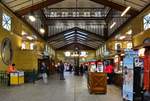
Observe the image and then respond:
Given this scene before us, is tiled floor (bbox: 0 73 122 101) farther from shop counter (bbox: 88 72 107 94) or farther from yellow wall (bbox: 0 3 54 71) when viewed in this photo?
yellow wall (bbox: 0 3 54 71)

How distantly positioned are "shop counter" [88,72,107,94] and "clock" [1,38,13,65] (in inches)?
331

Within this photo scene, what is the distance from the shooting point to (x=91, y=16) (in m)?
38.6

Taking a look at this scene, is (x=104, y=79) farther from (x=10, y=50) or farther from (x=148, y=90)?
(x=10, y=50)

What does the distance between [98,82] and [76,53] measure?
26886 millimetres

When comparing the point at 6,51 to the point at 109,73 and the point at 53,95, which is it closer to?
the point at 109,73

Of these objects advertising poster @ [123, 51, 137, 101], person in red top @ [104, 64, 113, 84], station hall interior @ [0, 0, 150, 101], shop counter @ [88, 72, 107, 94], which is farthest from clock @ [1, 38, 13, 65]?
advertising poster @ [123, 51, 137, 101]

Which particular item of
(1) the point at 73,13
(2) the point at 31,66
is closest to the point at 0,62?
(2) the point at 31,66

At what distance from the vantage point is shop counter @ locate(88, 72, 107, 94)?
15.3 m

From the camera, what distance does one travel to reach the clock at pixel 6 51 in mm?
21602

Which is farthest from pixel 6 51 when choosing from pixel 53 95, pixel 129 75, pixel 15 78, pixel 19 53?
pixel 129 75

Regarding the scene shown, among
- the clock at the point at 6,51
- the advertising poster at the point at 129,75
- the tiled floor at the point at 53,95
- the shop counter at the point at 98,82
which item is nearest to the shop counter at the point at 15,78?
the clock at the point at 6,51

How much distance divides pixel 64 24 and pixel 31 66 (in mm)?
15998

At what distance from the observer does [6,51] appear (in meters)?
22.4

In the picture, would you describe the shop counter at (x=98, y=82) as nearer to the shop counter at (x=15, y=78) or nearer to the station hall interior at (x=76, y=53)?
the station hall interior at (x=76, y=53)
